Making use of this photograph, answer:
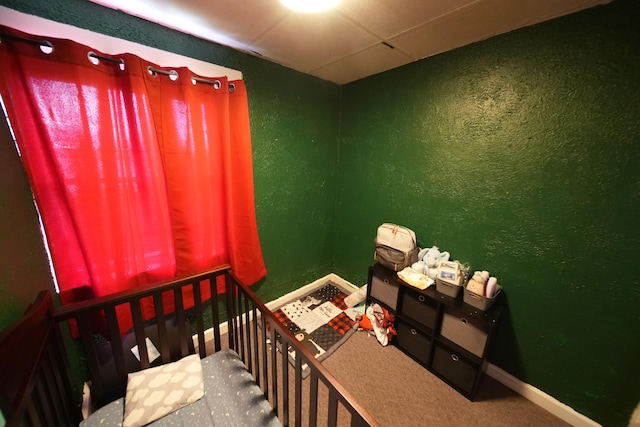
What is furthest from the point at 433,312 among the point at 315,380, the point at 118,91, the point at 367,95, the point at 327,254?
the point at 118,91

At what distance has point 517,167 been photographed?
138 centimetres

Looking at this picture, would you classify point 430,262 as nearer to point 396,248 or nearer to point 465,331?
point 396,248

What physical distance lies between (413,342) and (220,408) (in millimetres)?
1340

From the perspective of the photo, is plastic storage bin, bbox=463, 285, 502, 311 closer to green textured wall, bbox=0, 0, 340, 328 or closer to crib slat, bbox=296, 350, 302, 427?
crib slat, bbox=296, 350, 302, 427

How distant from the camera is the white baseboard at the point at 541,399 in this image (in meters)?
1.33

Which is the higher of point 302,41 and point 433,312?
point 302,41

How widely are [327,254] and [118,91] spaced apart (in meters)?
2.19

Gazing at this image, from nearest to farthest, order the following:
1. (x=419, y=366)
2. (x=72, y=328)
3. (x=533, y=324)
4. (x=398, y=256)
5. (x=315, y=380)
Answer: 1. (x=315, y=380)
2. (x=72, y=328)
3. (x=533, y=324)
4. (x=419, y=366)
5. (x=398, y=256)

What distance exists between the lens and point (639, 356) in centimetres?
113

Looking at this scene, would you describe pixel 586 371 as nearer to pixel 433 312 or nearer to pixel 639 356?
pixel 639 356

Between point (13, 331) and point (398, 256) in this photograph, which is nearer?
point (13, 331)

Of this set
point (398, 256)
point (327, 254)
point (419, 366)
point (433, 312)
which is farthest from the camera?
point (327, 254)

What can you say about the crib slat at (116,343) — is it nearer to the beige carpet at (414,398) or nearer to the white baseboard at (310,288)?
the beige carpet at (414,398)

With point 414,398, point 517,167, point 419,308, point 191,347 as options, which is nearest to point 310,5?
point 517,167
